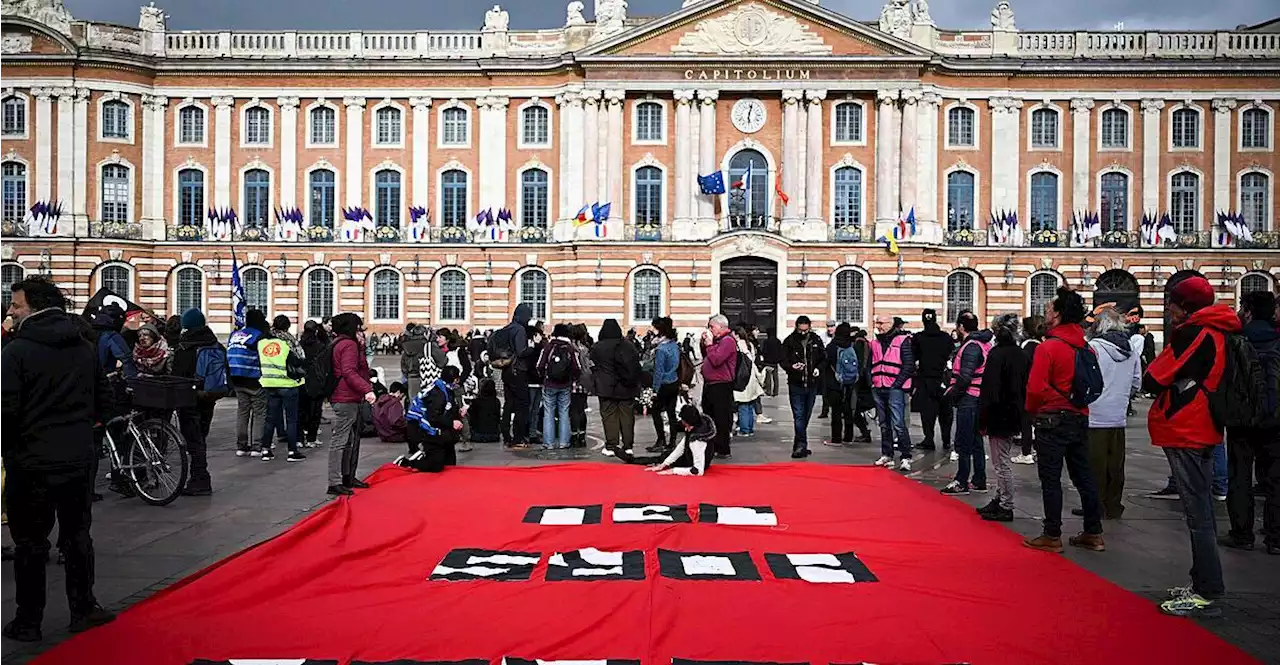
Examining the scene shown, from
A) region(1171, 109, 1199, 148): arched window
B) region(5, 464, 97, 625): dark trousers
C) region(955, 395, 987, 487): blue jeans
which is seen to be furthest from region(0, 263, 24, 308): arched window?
region(1171, 109, 1199, 148): arched window

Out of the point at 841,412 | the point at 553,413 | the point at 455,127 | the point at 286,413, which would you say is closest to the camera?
the point at 286,413

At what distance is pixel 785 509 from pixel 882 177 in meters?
28.4

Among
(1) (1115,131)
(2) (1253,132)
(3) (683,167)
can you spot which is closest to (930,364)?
(3) (683,167)

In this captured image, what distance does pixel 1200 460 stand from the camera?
21.7 feet

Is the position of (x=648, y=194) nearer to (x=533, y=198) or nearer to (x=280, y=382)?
(x=533, y=198)

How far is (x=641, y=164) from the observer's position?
36.4 m

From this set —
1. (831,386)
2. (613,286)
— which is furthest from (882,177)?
(831,386)

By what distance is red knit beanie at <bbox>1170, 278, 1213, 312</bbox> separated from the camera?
6734 mm

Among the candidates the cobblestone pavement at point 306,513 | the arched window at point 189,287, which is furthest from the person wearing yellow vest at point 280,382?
the arched window at point 189,287

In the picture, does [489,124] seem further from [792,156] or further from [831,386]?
[831,386]

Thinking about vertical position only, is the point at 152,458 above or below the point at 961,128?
below

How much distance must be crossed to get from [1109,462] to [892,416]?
338cm

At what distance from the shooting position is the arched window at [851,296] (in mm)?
35844

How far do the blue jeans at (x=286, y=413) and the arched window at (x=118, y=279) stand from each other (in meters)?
27.6
